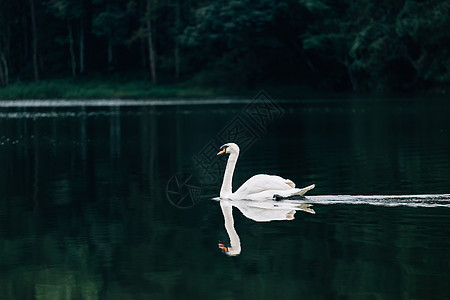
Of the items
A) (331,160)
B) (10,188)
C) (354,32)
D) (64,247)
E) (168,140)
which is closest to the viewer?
(64,247)

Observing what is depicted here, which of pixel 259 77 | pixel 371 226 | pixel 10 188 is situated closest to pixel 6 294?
pixel 371 226

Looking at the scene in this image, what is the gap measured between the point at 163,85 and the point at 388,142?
49147 millimetres

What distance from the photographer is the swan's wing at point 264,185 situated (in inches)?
543

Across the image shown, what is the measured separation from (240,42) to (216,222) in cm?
5877

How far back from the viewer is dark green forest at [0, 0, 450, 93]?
5847 centimetres

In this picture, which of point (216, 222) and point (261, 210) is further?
point (261, 210)

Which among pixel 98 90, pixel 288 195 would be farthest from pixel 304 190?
pixel 98 90

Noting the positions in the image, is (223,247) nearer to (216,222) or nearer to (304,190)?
(216,222)

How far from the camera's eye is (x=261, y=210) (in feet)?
44.0

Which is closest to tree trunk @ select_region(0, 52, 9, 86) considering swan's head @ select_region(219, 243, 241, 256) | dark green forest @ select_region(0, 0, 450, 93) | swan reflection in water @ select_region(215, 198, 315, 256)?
dark green forest @ select_region(0, 0, 450, 93)

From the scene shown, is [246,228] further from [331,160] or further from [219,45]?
[219,45]

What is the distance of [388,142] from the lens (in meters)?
25.6

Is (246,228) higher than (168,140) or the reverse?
higher

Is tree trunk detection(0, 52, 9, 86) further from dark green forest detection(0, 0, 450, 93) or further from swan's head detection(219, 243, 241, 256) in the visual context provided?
swan's head detection(219, 243, 241, 256)
